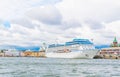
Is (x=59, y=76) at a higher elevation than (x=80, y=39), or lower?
lower

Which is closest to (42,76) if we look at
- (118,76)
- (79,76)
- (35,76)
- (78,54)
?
(35,76)

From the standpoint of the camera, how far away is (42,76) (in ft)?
142

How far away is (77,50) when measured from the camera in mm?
181000

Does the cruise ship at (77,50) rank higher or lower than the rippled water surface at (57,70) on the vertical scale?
higher

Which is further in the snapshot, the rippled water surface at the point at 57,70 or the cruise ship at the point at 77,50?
the cruise ship at the point at 77,50

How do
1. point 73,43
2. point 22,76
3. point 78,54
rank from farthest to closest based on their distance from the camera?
point 73,43
point 78,54
point 22,76

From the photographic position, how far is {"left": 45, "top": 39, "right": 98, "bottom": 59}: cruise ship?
176500 mm

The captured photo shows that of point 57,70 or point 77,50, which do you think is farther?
point 77,50

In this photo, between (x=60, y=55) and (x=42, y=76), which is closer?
(x=42, y=76)

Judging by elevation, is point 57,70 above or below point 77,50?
below

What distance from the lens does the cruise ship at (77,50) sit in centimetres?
17650

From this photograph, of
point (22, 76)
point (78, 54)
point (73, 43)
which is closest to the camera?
point (22, 76)

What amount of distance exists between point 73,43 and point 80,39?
185 inches

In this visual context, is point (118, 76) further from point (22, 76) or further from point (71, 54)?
point (71, 54)
